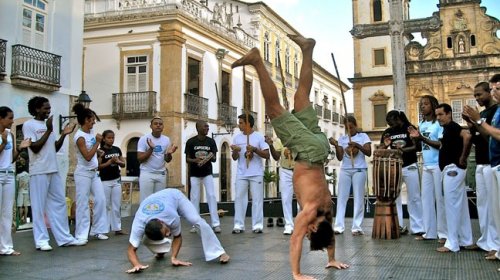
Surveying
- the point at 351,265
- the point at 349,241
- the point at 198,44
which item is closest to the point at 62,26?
the point at 198,44

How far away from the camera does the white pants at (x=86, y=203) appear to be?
7.09 metres

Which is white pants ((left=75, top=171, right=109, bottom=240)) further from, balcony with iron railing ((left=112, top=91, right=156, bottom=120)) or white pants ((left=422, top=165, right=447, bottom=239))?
balcony with iron railing ((left=112, top=91, right=156, bottom=120))

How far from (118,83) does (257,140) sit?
1481 centimetres

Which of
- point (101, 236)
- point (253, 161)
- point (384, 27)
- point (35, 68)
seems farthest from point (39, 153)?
point (384, 27)

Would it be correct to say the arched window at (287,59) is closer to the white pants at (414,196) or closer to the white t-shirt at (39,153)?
the white pants at (414,196)

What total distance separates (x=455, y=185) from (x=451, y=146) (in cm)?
47

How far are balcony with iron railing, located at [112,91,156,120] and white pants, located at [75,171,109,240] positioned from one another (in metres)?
13.6

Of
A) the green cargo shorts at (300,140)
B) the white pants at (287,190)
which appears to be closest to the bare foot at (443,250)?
the green cargo shorts at (300,140)

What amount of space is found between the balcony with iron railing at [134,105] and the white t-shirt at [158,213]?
15994mm

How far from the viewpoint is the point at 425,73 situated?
34.8 m

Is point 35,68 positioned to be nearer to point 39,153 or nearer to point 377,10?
point 39,153

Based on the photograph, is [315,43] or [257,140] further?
[257,140]

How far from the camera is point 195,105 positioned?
22.2 metres

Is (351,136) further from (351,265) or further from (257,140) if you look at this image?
(351,265)
